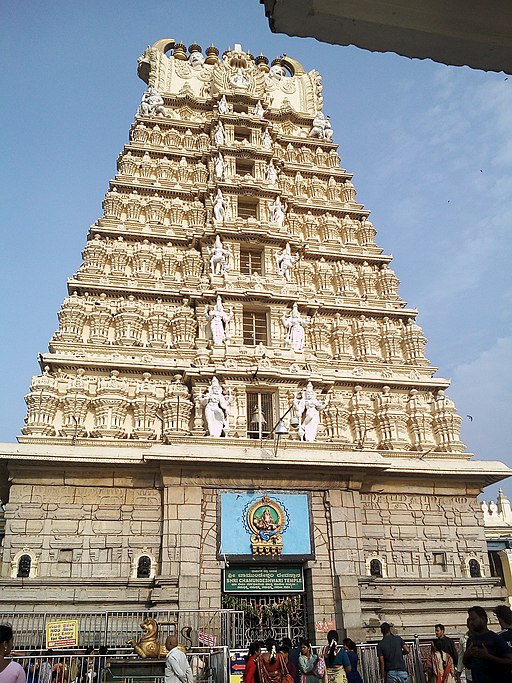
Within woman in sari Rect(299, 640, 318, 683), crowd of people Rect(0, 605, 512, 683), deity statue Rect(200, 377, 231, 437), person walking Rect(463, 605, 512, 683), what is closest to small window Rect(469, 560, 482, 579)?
crowd of people Rect(0, 605, 512, 683)

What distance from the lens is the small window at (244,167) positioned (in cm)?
2908

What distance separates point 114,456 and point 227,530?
3.97 meters

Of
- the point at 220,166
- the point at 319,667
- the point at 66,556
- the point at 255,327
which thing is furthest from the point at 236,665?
the point at 220,166

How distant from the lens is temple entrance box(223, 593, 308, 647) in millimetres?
17578

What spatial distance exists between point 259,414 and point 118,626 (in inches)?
324

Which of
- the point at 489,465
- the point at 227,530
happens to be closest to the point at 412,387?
the point at 489,465

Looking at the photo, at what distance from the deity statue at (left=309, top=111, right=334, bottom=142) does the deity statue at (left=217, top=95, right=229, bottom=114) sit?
15.2 feet

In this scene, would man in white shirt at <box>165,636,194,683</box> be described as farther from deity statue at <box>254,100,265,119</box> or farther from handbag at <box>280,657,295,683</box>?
deity statue at <box>254,100,265,119</box>

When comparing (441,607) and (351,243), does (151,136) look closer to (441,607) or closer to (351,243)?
(351,243)

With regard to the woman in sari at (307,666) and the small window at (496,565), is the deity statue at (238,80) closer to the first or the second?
the small window at (496,565)

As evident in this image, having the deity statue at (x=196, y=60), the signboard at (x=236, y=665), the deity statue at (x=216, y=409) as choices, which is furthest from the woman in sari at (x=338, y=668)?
the deity statue at (x=196, y=60)

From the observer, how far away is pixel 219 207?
2656 cm

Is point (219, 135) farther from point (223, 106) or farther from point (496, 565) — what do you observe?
point (496, 565)

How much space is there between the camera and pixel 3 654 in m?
5.50
